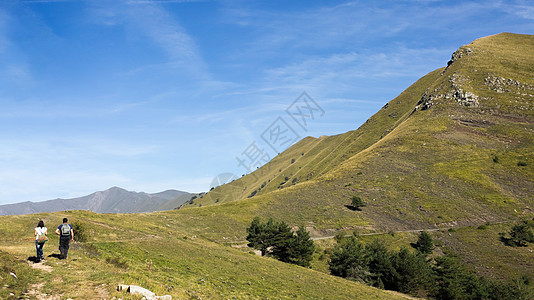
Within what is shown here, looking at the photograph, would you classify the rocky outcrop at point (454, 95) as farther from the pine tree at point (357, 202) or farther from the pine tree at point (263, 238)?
the pine tree at point (263, 238)

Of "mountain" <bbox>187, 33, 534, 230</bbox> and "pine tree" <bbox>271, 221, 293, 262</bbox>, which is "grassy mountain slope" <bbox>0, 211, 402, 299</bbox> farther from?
"mountain" <bbox>187, 33, 534, 230</bbox>

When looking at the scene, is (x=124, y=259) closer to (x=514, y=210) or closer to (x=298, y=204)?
(x=298, y=204)

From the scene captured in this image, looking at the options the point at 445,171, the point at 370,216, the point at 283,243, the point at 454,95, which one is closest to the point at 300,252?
the point at 283,243

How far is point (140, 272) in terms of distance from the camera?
68.2 ft

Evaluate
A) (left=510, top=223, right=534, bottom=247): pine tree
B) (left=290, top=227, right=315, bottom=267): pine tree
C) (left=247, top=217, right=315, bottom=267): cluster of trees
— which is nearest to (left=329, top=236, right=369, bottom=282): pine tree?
(left=290, top=227, right=315, bottom=267): pine tree

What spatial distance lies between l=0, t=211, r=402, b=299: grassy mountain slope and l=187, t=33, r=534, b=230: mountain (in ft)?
169

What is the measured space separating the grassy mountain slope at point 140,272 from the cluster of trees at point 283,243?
14.3m

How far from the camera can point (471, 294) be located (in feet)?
143

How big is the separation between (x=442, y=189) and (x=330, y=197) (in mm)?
33339

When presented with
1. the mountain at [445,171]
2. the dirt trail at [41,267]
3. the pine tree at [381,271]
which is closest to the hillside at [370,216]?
the dirt trail at [41,267]

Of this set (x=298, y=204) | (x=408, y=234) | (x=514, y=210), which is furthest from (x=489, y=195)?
(x=298, y=204)

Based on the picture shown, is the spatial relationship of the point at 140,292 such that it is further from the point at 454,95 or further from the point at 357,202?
the point at 454,95

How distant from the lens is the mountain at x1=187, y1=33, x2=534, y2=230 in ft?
283

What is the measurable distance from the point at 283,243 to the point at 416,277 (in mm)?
19069
